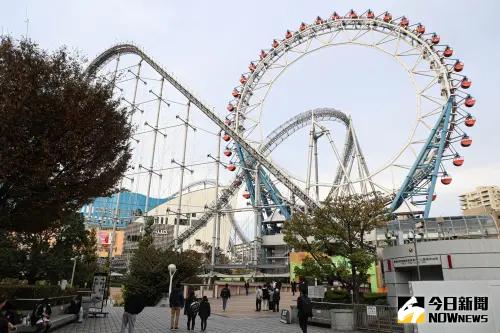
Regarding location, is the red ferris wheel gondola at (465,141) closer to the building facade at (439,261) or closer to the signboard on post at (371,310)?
the building facade at (439,261)

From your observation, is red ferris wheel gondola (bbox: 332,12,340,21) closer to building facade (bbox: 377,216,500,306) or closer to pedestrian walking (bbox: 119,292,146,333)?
building facade (bbox: 377,216,500,306)

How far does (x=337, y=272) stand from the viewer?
20.1 m

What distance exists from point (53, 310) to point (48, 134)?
8790 mm

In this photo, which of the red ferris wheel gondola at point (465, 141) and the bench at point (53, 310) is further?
the red ferris wheel gondola at point (465, 141)

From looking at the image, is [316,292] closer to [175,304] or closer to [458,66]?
[175,304]

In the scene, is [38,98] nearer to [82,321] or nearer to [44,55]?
[44,55]

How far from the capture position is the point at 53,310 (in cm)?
1677

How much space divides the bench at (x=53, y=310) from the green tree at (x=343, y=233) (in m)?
11.7

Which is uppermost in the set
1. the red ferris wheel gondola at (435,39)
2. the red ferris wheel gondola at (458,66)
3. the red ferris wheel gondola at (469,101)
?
the red ferris wheel gondola at (435,39)

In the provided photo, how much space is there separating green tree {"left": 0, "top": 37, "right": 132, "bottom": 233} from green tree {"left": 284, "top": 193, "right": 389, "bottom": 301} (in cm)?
1149

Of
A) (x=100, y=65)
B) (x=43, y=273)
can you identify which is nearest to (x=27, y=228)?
(x=43, y=273)

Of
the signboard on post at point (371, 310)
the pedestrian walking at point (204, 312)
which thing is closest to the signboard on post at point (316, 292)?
the signboard on post at point (371, 310)

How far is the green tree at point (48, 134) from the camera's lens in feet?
37.7

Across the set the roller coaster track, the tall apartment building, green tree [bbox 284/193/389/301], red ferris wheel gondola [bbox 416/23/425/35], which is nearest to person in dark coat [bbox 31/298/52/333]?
green tree [bbox 284/193/389/301]
